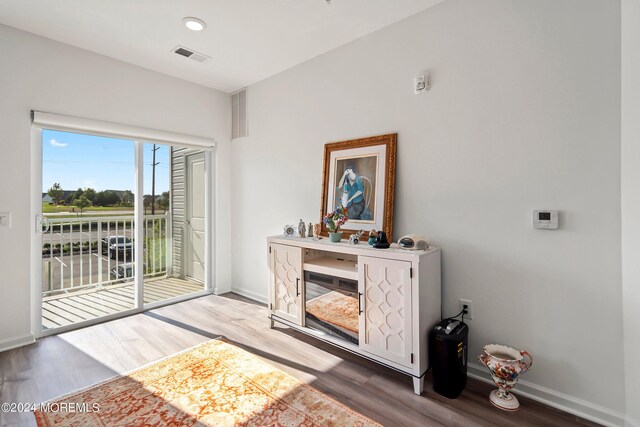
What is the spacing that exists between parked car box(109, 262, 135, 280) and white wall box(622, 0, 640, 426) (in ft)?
14.4

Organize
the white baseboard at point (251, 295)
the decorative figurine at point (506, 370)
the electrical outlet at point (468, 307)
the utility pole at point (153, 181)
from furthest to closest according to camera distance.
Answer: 1. the white baseboard at point (251, 295)
2. the utility pole at point (153, 181)
3. the electrical outlet at point (468, 307)
4. the decorative figurine at point (506, 370)

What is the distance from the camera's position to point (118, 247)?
3.62 meters

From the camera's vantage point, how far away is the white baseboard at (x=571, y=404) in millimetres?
1769

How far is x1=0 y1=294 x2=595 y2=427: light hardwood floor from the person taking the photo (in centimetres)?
186

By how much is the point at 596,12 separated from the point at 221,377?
132 inches

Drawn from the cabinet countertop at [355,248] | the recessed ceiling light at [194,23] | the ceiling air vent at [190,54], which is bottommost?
the cabinet countertop at [355,248]

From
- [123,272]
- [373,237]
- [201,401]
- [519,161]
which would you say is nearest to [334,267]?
[373,237]

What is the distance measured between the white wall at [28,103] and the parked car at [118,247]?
2.52 ft

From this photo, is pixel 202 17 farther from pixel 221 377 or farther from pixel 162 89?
pixel 221 377

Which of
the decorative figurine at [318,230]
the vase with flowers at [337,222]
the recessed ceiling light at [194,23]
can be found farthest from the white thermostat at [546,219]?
the recessed ceiling light at [194,23]

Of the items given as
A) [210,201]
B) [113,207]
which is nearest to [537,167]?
[210,201]

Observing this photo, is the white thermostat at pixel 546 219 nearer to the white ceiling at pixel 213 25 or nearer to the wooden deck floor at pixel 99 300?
the white ceiling at pixel 213 25

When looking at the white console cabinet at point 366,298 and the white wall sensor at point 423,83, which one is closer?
the white console cabinet at point 366,298

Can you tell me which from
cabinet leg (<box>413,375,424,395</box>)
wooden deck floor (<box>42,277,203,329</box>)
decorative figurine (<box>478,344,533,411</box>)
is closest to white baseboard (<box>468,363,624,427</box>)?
decorative figurine (<box>478,344,533,411</box>)
